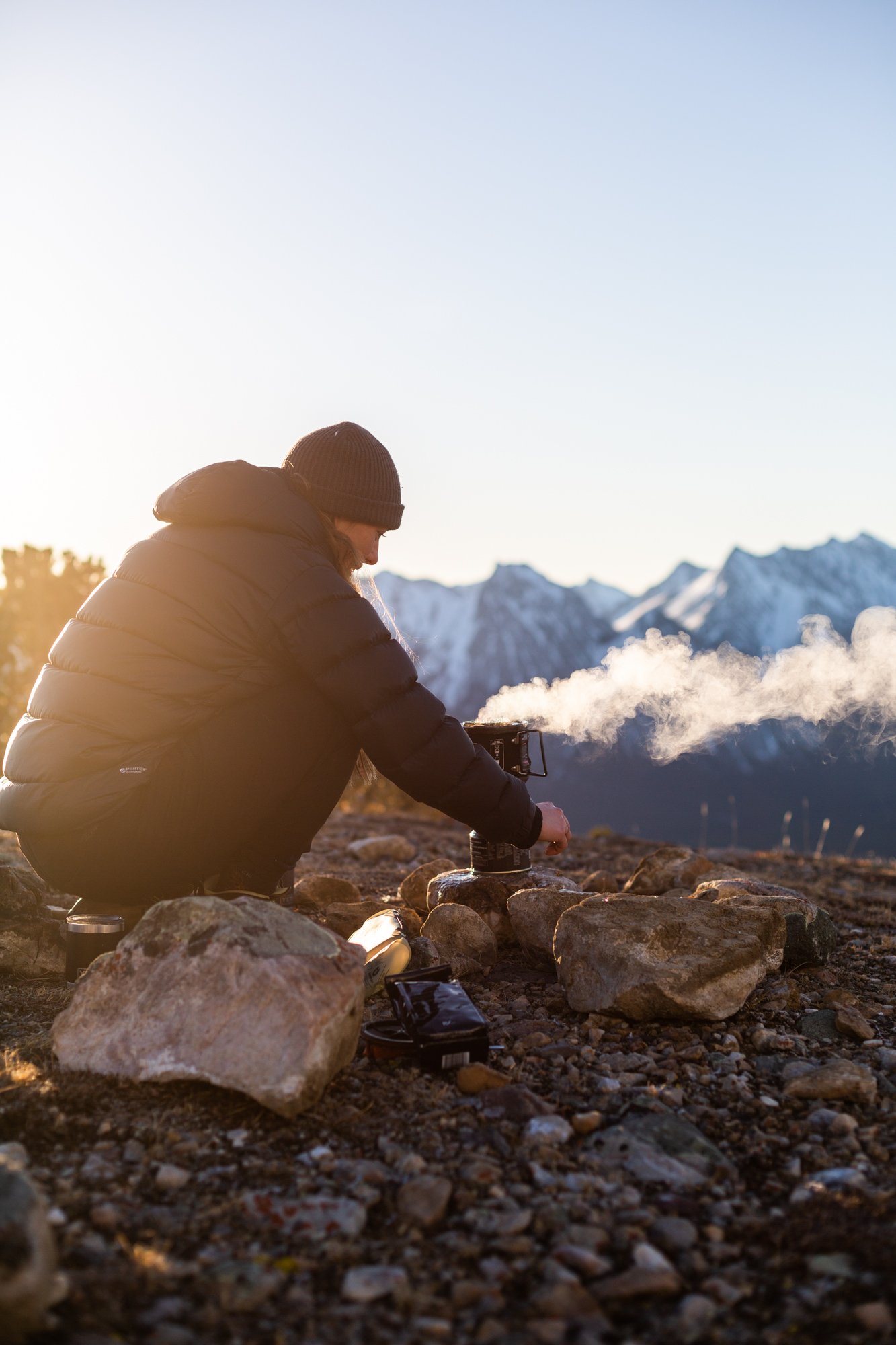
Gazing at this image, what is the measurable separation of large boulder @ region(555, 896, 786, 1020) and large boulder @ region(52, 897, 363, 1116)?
41.3 inches

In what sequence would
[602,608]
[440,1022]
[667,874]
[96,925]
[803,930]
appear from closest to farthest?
1. [440,1022]
2. [96,925]
3. [803,930]
4. [667,874]
5. [602,608]

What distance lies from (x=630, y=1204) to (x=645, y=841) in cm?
793

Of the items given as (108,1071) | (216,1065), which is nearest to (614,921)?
(216,1065)

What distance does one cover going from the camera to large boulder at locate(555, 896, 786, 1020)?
324 cm

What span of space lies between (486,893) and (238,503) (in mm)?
2258

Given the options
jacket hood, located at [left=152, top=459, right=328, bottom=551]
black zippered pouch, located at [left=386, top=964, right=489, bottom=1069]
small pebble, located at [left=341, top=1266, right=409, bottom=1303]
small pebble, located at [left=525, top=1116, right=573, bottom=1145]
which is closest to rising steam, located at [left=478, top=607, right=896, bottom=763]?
jacket hood, located at [left=152, top=459, right=328, bottom=551]

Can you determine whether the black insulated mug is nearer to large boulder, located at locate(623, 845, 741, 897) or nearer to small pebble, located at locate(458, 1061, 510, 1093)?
small pebble, located at locate(458, 1061, 510, 1093)

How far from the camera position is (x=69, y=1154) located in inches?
89.0

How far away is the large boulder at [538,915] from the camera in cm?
404

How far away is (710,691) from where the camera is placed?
6.36 metres

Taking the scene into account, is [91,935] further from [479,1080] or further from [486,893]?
[486,893]

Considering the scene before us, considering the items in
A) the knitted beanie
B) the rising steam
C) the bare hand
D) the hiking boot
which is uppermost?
the knitted beanie

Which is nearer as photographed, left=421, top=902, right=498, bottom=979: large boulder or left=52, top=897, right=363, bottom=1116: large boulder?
left=52, top=897, right=363, bottom=1116: large boulder

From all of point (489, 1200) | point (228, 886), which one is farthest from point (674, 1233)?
point (228, 886)
